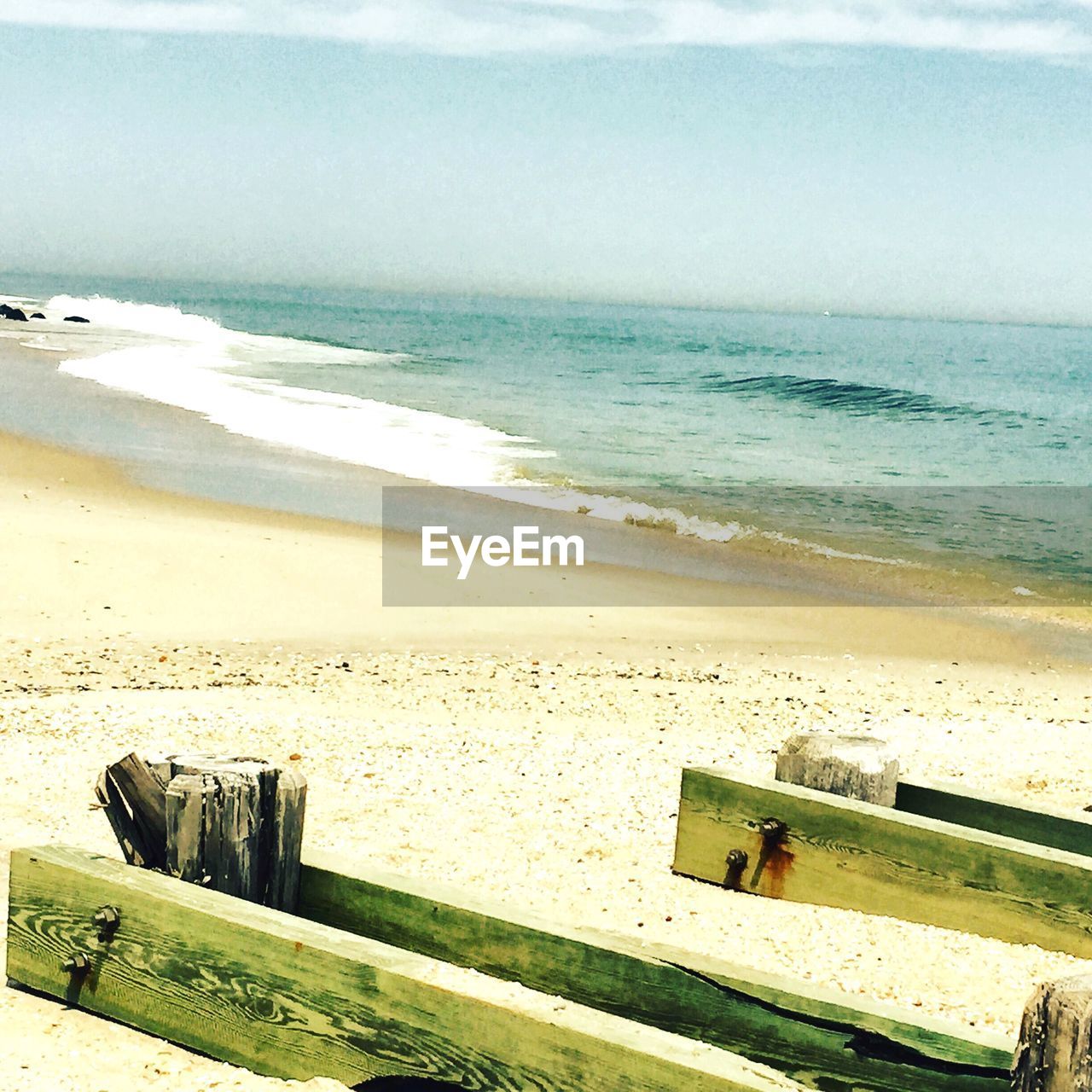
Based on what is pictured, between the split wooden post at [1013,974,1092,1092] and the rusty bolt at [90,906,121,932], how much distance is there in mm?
2312

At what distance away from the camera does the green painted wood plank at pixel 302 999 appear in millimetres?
2846

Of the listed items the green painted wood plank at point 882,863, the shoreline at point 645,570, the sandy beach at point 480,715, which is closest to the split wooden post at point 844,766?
the green painted wood plank at point 882,863

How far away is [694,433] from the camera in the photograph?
1104 inches

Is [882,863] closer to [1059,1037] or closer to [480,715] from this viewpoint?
[1059,1037]

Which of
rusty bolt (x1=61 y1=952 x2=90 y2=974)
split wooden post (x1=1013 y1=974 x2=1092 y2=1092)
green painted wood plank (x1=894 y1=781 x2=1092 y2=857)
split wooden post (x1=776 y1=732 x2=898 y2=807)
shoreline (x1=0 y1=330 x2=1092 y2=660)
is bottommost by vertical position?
shoreline (x1=0 y1=330 x2=1092 y2=660)

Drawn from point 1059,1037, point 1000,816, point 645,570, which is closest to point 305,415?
point 645,570

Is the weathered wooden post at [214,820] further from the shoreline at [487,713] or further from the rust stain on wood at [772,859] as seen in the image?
the rust stain on wood at [772,859]

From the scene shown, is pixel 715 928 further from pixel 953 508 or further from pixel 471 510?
pixel 953 508

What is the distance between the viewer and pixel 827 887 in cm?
485

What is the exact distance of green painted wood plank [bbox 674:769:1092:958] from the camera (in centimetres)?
446

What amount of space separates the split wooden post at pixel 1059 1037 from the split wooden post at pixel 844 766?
2.22 meters

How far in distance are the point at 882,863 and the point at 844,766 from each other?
0.38 meters

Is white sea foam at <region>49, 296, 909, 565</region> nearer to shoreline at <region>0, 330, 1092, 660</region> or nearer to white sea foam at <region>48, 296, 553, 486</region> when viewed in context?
white sea foam at <region>48, 296, 553, 486</region>

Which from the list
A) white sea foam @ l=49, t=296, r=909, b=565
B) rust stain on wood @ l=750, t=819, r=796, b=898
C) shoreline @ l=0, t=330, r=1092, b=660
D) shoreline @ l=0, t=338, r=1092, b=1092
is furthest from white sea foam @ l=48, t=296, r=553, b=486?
rust stain on wood @ l=750, t=819, r=796, b=898
